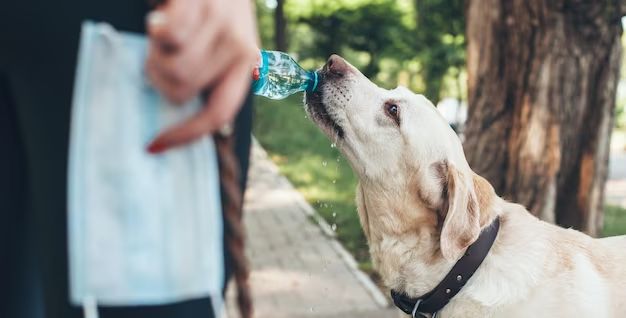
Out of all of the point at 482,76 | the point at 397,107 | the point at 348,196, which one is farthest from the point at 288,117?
the point at 397,107

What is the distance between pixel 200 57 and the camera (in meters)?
0.96

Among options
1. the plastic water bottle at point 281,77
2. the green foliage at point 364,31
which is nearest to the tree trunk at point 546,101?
the plastic water bottle at point 281,77

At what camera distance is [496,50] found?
471 cm

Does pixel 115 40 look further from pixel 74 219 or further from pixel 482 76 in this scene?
pixel 482 76

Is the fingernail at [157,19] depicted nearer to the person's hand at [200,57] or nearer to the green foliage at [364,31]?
the person's hand at [200,57]

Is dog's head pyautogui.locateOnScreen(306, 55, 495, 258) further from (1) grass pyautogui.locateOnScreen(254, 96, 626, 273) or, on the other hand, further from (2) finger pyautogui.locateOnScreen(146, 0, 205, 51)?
(2) finger pyautogui.locateOnScreen(146, 0, 205, 51)

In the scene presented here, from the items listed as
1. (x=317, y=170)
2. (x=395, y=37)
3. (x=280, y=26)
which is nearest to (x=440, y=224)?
(x=317, y=170)

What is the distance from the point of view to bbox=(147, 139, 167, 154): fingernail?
1.00 metres

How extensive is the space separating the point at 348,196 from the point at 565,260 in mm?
6484

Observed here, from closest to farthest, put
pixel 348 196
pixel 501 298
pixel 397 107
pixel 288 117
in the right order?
pixel 501 298 → pixel 397 107 → pixel 348 196 → pixel 288 117

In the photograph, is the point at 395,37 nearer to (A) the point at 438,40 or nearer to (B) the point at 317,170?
(A) the point at 438,40

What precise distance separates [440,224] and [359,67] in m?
15.5

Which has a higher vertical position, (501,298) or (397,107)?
(397,107)

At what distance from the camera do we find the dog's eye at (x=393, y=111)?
3.06 meters
